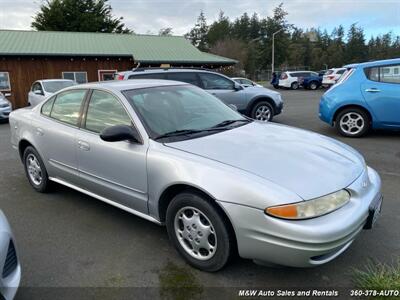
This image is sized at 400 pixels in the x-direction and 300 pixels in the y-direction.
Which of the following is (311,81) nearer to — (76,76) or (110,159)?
(76,76)

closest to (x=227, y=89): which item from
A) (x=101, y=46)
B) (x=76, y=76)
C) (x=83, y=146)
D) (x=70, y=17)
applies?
(x=83, y=146)

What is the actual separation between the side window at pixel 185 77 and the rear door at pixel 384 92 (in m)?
4.10

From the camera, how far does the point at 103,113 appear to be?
12.9ft

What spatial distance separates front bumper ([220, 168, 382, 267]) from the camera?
2.52 metres

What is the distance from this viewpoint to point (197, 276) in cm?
303

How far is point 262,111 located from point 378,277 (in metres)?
7.94

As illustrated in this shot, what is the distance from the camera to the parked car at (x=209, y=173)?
2.59 meters

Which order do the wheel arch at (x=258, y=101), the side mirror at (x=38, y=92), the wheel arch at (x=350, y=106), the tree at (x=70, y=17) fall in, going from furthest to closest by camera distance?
the tree at (x=70, y=17)
the side mirror at (x=38, y=92)
the wheel arch at (x=258, y=101)
the wheel arch at (x=350, y=106)

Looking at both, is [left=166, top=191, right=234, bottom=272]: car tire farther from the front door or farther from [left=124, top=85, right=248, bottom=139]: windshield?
[left=124, top=85, right=248, bottom=139]: windshield

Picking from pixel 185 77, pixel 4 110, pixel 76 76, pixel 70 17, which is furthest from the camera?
pixel 70 17

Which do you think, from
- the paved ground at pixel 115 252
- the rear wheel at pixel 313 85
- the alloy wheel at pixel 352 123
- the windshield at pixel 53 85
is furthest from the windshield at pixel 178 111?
the rear wheel at pixel 313 85

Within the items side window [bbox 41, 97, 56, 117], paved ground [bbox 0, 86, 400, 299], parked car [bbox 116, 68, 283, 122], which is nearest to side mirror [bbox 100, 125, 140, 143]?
paved ground [bbox 0, 86, 400, 299]

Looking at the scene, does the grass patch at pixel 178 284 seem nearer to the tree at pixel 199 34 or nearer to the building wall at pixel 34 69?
the building wall at pixel 34 69

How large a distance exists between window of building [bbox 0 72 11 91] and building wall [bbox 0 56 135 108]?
0.15m
